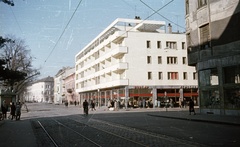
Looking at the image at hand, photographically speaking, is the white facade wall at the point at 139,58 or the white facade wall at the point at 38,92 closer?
the white facade wall at the point at 139,58

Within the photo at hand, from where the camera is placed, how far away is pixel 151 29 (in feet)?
185

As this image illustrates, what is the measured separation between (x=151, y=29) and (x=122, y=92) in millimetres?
16719

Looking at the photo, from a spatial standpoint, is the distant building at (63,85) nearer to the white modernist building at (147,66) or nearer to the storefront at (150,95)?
the white modernist building at (147,66)

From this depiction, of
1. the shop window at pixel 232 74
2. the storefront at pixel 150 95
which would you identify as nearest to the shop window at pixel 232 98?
the shop window at pixel 232 74

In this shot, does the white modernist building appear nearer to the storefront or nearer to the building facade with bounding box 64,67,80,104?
the storefront

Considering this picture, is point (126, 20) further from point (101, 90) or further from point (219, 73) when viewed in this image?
point (219, 73)

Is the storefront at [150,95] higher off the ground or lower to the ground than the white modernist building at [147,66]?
lower

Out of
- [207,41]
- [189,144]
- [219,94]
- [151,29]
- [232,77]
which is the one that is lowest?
[189,144]

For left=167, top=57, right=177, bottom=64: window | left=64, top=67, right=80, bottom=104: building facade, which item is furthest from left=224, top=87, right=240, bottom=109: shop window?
left=64, top=67, right=80, bottom=104: building facade

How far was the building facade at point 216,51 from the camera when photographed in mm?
21703

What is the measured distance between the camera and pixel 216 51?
23578 millimetres

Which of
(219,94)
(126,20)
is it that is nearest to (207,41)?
(219,94)

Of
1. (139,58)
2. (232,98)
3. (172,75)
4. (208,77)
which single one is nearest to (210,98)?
(208,77)

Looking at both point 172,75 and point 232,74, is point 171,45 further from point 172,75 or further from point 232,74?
point 232,74
